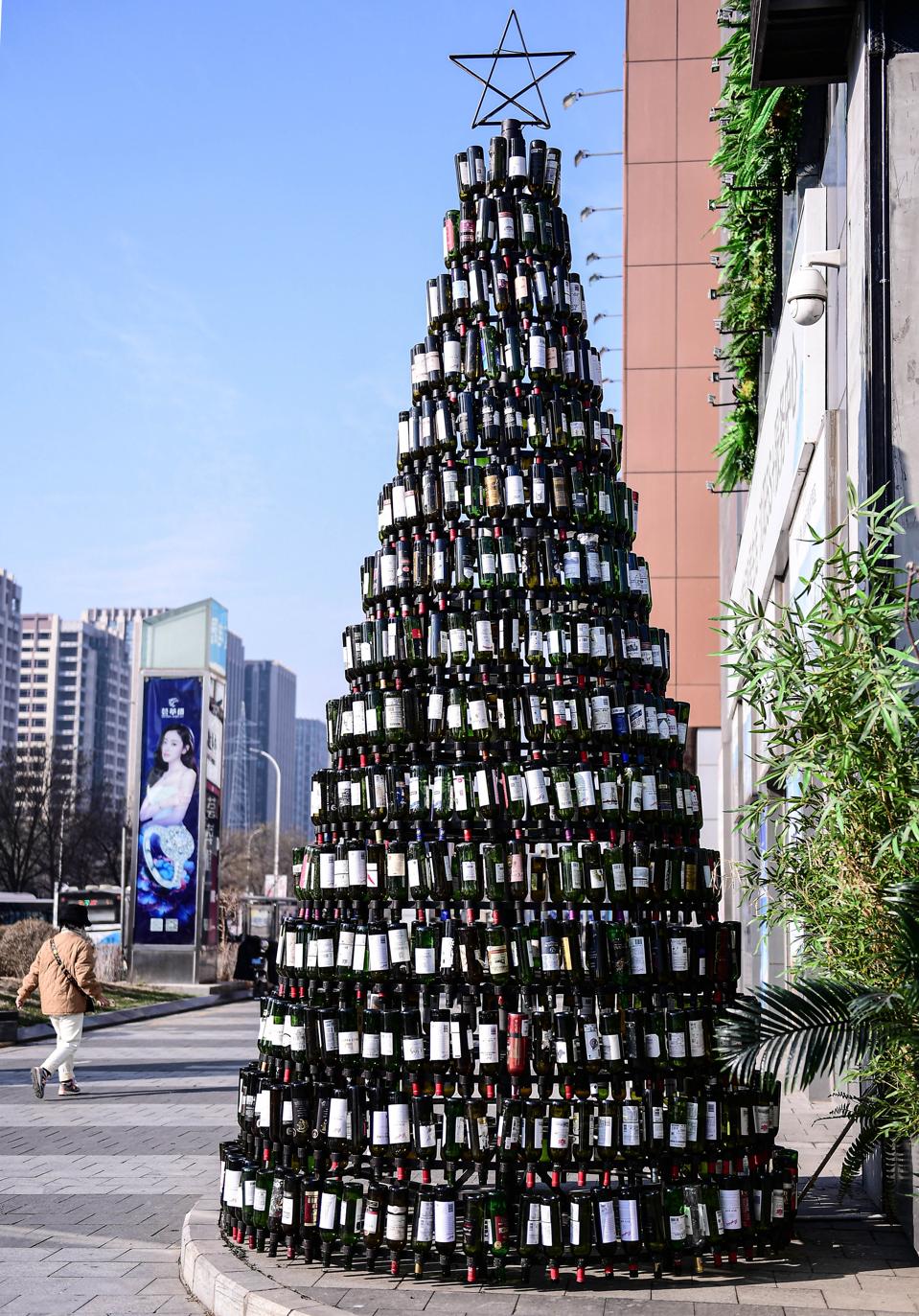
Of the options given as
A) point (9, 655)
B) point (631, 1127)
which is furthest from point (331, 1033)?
point (9, 655)

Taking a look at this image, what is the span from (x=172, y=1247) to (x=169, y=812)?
80.1ft

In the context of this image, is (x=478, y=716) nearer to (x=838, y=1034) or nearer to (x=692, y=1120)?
(x=692, y=1120)

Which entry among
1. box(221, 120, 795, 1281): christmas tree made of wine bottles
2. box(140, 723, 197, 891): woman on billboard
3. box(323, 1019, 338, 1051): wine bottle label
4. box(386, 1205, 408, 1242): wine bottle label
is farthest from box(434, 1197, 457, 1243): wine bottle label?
box(140, 723, 197, 891): woman on billboard

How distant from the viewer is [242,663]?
197m

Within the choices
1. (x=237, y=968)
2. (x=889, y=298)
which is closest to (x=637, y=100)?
(x=237, y=968)

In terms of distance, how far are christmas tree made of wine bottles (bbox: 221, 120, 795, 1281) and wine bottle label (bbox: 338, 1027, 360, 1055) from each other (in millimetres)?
23

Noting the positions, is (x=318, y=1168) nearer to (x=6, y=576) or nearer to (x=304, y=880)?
(x=304, y=880)

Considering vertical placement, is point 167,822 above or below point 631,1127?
above

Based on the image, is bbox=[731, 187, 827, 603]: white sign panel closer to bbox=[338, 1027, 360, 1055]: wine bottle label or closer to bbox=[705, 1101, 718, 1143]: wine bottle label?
bbox=[705, 1101, 718, 1143]: wine bottle label

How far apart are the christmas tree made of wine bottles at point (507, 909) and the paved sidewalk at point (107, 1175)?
0.66 m

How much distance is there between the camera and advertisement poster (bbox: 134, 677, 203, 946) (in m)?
31.4

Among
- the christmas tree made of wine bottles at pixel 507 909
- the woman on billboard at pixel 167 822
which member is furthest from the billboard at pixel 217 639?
the christmas tree made of wine bottles at pixel 507 909

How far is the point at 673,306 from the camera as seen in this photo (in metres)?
32.2

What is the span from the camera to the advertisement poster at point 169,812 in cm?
3139
